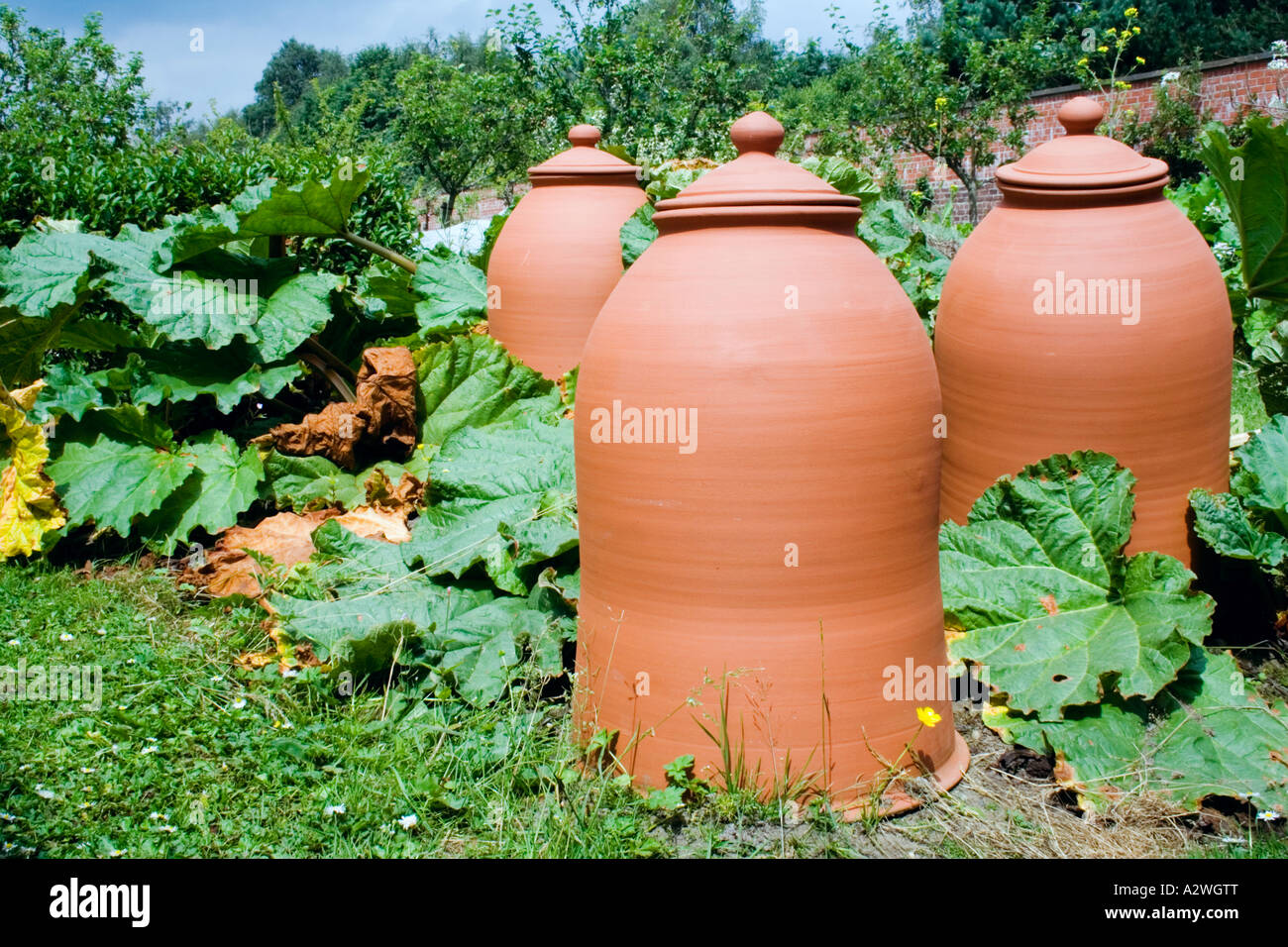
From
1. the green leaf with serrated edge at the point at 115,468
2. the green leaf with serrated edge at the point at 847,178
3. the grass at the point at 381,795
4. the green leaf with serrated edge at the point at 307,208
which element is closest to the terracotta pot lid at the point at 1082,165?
the green leaf with serrated edge at the point at 847,178

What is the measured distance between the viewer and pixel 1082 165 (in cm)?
365

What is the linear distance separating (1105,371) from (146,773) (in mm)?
2818

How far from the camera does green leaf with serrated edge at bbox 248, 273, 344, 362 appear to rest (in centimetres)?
455

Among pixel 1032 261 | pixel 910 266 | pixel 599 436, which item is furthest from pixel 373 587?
pixel 910 266

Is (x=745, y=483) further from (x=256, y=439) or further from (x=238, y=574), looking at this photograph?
(x=256, y=439)

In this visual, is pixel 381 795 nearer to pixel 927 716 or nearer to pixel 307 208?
pixel 927 716

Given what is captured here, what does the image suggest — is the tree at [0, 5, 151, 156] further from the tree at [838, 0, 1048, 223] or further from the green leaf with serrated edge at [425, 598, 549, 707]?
the green leaf with serrated edge at [425, 598, 549, 707]

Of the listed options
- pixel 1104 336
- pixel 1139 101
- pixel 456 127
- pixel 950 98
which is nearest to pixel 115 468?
pixel 1104 336

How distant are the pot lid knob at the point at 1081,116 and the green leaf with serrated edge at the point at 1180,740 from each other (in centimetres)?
174

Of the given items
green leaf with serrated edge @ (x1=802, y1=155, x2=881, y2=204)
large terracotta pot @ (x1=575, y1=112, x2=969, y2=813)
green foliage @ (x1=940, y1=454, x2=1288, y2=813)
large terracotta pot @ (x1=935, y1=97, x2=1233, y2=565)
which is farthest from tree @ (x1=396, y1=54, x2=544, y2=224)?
large terracotta pot @ (x1=575, y1=112, x2=969, y2=813)

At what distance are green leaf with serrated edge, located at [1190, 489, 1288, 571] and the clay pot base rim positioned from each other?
116cm

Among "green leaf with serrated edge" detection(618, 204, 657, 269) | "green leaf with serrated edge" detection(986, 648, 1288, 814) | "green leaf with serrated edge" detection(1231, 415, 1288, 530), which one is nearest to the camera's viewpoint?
"green leaf with serrated edge" detection(986, 648, 1288, 814)

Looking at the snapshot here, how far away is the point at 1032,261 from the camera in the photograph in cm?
363
